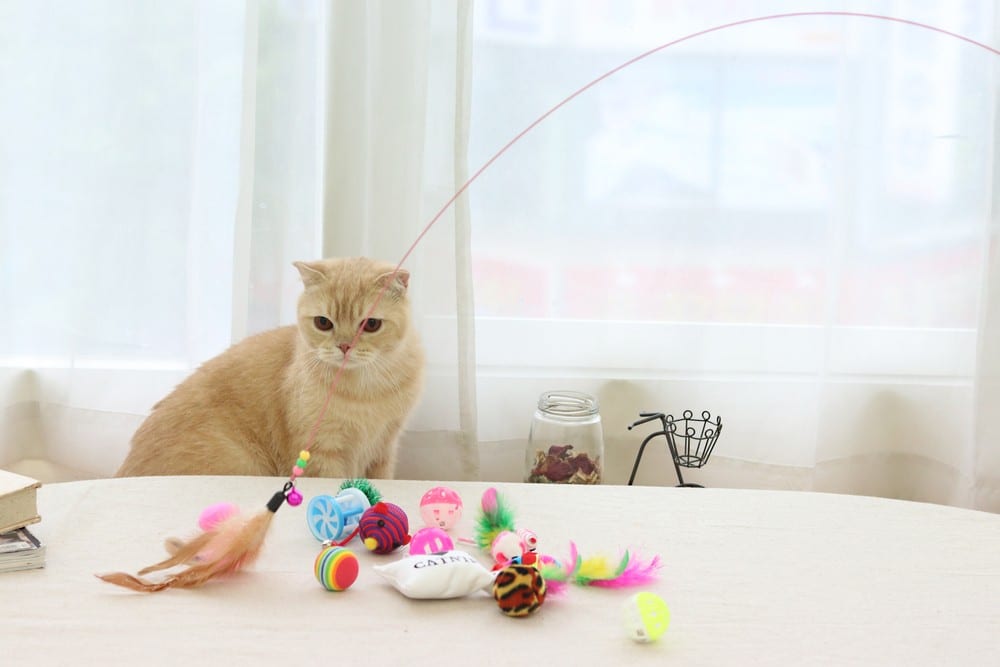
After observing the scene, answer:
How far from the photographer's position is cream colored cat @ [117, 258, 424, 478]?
140 cm

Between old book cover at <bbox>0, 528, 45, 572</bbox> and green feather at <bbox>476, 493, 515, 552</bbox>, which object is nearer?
old book cover at <bbox>0, 528, 45, 572</bbox>

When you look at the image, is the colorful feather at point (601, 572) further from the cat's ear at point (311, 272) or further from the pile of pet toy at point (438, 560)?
the cat's ear at point (311, 272)

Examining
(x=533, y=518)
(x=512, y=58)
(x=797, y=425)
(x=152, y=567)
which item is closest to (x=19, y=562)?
(x=152, y=567)

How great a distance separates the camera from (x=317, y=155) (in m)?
1.62

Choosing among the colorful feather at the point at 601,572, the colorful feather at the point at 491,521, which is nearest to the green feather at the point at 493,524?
the colorful feather at the point at 491,521

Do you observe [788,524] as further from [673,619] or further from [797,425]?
[797,425]

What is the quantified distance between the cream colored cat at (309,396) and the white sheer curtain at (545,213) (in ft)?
0.56

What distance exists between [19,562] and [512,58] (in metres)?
1.08

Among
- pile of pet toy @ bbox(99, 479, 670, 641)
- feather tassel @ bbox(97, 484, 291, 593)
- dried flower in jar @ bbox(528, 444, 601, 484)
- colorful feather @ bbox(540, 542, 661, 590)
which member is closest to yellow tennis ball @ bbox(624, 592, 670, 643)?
pile of pet toy @ bbox(99, 479, 670, 641)

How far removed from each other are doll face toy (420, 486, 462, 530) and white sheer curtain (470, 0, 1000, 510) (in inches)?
19.7

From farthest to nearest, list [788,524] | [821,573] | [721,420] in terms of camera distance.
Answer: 1. [721,420]
2. [788,524]
3. [821,573]

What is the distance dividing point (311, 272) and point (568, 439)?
48 cm

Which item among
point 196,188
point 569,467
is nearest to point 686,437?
point 569,467

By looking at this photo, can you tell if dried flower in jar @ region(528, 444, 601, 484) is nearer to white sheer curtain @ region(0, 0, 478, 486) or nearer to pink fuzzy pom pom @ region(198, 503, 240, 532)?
white sheer curtain @ region(0, 0, 478, 486)
